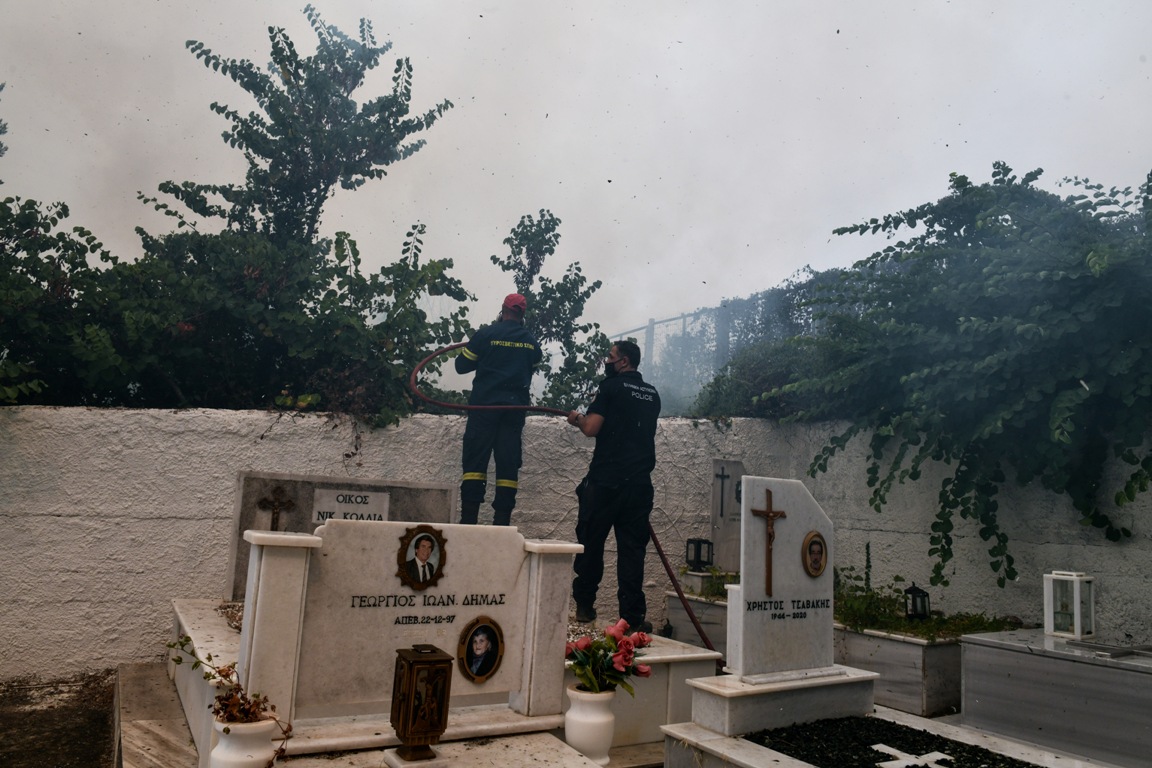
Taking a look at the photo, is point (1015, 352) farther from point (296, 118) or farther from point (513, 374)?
point (296, 118)

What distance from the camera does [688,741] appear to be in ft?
14.3

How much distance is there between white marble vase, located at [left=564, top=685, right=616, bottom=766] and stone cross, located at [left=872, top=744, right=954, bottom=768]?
1418mm

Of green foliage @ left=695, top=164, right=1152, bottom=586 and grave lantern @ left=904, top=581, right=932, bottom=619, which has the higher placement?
green foliage @ left=695, top=164, right=1152, bottom=586

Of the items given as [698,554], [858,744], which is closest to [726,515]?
[698,554]

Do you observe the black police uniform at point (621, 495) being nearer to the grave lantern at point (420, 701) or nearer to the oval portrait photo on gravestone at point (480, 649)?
the oval portrait photo on gravestone at point (480, 649)

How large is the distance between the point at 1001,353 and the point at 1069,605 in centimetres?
197

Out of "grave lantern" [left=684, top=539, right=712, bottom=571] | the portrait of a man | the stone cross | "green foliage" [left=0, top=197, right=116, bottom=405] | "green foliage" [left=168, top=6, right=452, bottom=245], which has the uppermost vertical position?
"green foliage" [left=168, top=6, right=452, bottom=245]

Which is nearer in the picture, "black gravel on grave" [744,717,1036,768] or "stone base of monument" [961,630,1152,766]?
"black gravel on grave" [744,717,1036,768]

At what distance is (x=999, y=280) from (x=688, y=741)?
454 cm

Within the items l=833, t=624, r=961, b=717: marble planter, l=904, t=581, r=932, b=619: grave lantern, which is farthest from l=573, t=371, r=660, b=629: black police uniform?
l=904, t=581, r=932, b=619: grave lantern

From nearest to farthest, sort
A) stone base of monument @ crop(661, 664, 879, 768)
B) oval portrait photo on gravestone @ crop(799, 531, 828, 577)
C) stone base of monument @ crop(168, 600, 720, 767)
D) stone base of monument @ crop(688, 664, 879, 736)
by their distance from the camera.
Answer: stone base of monument @ crop(168, 600, 720, 767), stone base of monument @ crop(661, 664, 879, 768), stone base of monument @ crop(688, 664, 879, 736), oval portrait photo on gravestone @ crop(799, 531, 828, 577)

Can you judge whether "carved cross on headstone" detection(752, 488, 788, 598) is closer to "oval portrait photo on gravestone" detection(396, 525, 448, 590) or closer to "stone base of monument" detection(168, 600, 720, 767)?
"stone base of monument" detection(168, 600, 720, 767)

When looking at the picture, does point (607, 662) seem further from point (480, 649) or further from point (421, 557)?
point (421, 557)

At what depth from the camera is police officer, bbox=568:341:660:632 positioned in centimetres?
609
